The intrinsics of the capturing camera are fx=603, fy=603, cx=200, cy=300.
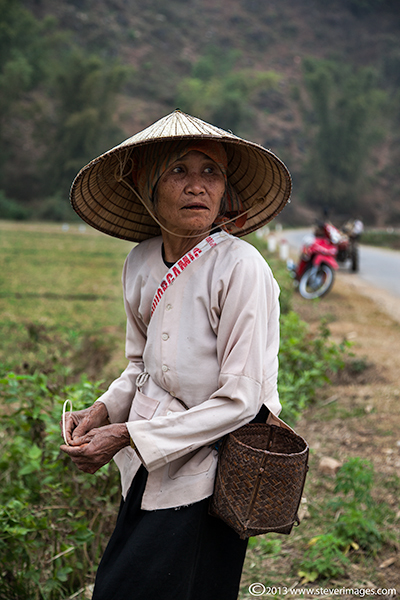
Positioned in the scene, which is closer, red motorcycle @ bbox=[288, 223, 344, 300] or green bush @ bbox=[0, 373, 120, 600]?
green bush @ bbox=[0, 373, 120, 600]

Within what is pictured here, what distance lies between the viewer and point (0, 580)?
7.67ft

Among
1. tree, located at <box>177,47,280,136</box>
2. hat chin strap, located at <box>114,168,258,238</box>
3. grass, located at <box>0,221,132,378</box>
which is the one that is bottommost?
grass, located at <box>0,221,132,378</box>

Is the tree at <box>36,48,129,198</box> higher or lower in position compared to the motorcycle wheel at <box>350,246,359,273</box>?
higher

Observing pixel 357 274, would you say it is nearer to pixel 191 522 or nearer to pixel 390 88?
pixel 191 522

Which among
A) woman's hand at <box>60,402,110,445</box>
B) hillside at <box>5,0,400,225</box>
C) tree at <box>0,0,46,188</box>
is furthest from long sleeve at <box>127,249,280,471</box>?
hillside at <box>5,0,400,225</box>

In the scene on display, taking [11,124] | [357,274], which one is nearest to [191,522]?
[357,274]

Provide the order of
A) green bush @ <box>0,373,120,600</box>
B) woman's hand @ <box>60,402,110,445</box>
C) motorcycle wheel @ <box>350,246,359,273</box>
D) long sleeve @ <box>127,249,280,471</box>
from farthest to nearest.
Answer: motorcycle wheel @ <box>350,246,359,273</box> < green bush @ <box>0,373,120,600</box> < woman's hand @ <box>60,402,110,445</box> < long sleeve @ <box>127,249,280,471</box>

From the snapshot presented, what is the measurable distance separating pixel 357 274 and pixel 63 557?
38.8 ft

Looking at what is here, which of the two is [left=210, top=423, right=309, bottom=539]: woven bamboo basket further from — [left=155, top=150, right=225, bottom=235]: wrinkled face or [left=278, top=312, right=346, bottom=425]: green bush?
[left=278, top=312, right=346, bottom=425]: green bush

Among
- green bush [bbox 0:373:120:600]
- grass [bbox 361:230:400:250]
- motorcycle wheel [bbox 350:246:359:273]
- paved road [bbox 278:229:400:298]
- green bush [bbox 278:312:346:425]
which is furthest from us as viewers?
grass [bbox 361:230:400:250]

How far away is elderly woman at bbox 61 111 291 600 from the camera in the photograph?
4.93 feet

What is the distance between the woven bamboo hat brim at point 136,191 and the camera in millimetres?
1653

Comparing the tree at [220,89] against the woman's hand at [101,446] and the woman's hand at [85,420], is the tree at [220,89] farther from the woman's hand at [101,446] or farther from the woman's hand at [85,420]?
the woman's hand at [101,446]

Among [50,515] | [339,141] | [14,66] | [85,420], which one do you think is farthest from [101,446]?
[339,141]
